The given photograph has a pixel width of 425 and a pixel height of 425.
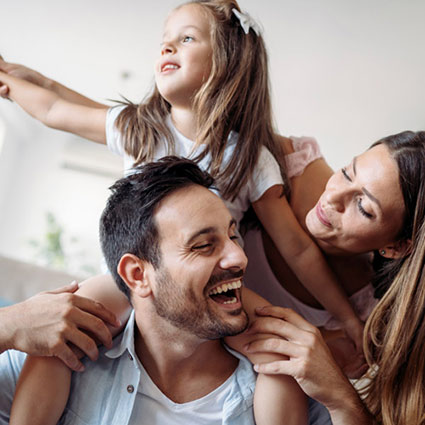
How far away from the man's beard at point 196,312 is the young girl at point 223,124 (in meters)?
0.27

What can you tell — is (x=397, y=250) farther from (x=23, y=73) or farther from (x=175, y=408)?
(x=23, y=73)

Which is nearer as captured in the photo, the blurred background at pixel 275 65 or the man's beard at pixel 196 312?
the man's beard at pixel 196 312

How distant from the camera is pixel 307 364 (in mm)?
1260

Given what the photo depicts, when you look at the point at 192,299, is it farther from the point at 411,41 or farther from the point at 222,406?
the point at 411,41

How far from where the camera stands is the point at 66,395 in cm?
130

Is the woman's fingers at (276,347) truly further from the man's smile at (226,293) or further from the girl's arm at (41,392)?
the girl's arm at (41,392)

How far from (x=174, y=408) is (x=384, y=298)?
631mm

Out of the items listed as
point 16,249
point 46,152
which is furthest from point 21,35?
point 16,249

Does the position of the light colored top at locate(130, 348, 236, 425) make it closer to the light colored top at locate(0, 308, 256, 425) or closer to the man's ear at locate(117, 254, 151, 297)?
the light colored top at locate(0, 308, 256, 425)

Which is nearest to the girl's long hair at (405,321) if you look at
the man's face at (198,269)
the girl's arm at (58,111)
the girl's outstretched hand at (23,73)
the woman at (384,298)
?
the woman at (384,298)

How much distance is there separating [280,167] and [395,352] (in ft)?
2.05

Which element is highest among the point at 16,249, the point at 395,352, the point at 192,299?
the point at 192,299

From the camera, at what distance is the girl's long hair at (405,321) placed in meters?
1.40

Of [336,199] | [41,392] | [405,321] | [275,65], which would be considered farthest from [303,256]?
[275,65]
